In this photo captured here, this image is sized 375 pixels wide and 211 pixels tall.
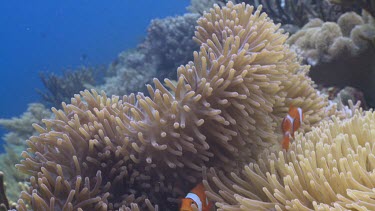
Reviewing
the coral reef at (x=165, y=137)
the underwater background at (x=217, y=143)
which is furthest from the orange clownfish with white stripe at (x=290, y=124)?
the coral reef at (x=165, y=137)

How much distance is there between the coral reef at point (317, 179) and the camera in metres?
1.53

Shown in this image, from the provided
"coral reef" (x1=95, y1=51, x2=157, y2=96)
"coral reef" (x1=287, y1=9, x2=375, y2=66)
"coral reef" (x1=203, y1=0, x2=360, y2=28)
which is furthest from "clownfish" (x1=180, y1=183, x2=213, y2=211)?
"coral reef" (x1=95, y1=51, x2=157, y2=96)

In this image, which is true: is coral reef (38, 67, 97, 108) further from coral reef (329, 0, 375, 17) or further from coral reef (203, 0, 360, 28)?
coral reef (329, 0, 375, 17)

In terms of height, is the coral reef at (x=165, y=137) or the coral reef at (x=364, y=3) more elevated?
the coral reef at (x=364, y=3)

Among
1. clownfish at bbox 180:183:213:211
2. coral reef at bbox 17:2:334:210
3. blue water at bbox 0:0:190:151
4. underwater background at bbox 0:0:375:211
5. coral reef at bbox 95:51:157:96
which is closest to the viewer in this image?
underwater background at bbox 0:0:375:211

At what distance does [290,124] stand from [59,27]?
72570mm

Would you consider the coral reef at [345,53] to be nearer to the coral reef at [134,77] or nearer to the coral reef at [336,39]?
the coral reef at [336,39]

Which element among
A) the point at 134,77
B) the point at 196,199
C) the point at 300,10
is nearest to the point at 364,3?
the point at 300,10

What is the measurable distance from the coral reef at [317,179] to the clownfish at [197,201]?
52 millimetres

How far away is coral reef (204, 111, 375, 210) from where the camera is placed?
5.02ft

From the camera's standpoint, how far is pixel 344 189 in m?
1.57

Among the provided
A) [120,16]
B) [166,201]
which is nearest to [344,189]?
[166,201]

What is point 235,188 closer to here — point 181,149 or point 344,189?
point 181,149

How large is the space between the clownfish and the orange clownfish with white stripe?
56 cm
